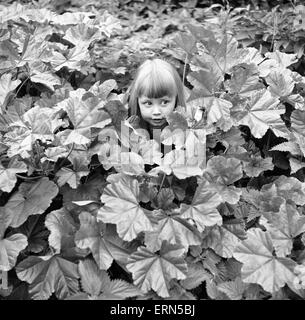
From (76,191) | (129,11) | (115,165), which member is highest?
(115,165)

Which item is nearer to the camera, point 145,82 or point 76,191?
point 76,191

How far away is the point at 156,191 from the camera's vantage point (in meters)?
1.73

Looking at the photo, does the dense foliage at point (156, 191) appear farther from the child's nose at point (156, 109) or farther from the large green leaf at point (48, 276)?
the child's nose at point (156, 109)

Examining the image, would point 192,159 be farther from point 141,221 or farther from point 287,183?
point 287,183

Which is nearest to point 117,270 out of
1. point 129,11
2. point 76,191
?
point 76,191

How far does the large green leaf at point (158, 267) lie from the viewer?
5.17 feet

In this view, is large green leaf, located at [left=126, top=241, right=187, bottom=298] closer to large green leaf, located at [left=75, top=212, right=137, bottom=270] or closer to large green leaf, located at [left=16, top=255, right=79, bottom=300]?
large green leaf, located at [left=75, top=212, right=137, bottom=270]

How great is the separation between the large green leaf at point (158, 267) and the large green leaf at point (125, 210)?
72mm

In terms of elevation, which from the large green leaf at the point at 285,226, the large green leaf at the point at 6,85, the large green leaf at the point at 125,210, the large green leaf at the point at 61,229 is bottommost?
the large green leaf at the point at 61,229

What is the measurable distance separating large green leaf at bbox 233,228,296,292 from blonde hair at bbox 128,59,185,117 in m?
0.70

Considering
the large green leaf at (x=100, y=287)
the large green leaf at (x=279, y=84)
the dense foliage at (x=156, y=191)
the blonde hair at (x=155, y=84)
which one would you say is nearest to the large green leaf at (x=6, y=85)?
the dense foliage at (x=156, y=191)

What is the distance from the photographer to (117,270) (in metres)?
1.81
